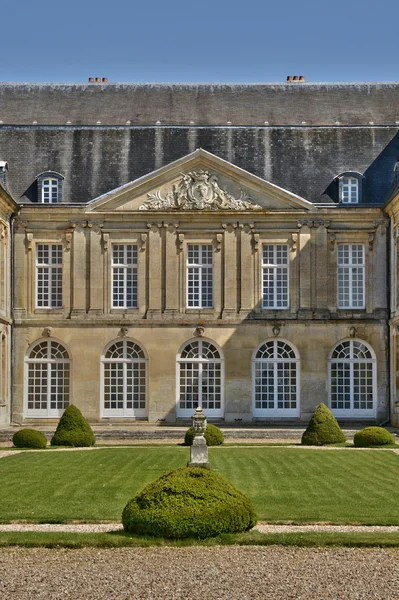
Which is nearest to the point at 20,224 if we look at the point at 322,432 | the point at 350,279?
the point at 350,279

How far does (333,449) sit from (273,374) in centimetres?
998

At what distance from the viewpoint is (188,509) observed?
43.5 feet

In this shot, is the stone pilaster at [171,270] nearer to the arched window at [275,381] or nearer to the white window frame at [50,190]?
the arched window at [275,381]

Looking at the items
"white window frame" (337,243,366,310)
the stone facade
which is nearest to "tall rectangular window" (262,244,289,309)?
"white window frame" (337,243,366,310)

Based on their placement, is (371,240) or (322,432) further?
(371,240)

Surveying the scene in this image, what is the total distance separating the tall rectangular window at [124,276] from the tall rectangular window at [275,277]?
14.4 ft

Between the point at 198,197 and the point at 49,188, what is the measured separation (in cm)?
511

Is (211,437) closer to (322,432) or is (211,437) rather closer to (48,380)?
(322,432)

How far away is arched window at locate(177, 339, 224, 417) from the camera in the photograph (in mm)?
36688

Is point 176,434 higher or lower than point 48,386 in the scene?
lower

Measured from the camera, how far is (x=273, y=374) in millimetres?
36656

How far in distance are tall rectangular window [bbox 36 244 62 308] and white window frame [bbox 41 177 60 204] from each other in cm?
154

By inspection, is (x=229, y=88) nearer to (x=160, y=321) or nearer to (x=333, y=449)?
(x=160, y=321)

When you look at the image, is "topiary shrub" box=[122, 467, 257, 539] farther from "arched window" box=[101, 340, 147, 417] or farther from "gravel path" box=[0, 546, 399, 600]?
"arched window" box=[101, 340, 147, 417]
